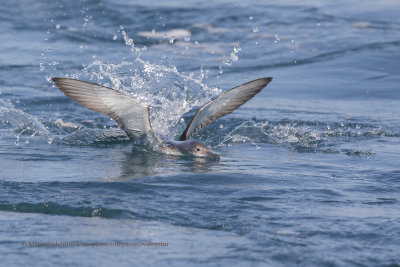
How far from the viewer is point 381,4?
21.0m

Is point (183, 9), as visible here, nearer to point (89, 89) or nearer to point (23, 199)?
point (89, 89)

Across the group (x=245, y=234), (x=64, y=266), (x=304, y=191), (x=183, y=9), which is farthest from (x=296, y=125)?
(x=183, y=9)

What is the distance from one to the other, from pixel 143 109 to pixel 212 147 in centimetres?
163

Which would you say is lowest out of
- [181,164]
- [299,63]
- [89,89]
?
[181,164]

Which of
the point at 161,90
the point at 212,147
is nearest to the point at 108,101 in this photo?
the point at 212,147

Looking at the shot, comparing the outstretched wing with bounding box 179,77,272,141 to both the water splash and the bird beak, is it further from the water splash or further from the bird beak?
the water splash

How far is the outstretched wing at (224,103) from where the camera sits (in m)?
8.41

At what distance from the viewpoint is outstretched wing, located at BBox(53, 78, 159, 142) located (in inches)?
297

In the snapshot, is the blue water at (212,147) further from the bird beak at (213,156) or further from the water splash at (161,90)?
the bird beak at (213,156)

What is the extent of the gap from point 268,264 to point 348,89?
362 inches

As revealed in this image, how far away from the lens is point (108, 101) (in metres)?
7.71

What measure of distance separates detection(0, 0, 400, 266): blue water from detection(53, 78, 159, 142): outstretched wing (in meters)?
0.50

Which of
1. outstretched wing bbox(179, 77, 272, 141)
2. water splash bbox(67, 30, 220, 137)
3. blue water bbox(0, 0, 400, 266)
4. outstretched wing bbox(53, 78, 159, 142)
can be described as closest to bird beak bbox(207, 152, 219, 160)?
blue water bbox(0, 0, 400, 266)

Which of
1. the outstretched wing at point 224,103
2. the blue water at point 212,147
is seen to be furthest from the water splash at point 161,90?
the outstretched wing at point 224,103
